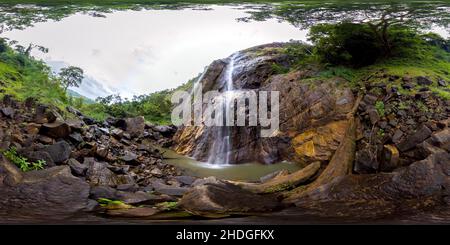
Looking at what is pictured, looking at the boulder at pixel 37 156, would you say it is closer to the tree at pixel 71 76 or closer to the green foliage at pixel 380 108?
the tree at pixel 71 76

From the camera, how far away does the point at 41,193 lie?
10.6ft

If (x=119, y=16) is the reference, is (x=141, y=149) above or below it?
below

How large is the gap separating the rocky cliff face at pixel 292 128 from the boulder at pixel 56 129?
3.14 ft

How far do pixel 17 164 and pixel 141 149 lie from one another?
1.04 m

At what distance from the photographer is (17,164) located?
3.35 meters

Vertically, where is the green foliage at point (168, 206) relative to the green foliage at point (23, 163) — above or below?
below

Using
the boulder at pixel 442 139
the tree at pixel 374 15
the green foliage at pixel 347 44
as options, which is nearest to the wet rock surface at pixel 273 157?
the boulder at pixel 442 139

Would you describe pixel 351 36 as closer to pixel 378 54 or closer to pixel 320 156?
pixel 378 54

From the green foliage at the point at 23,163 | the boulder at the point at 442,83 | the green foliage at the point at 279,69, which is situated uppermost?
the green foliage at the point at 279,69

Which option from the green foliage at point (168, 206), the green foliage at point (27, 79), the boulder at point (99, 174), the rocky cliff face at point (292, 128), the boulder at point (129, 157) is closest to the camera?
the green foliage at point (168, 206)

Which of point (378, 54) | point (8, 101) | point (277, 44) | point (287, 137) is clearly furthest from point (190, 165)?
point (378, 54)

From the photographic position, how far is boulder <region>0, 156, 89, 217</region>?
10.5 ft

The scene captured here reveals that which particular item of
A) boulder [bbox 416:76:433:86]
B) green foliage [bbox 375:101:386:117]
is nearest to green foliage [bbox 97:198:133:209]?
A: green foliage [bbox 375:101:386:117]

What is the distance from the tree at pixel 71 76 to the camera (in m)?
3.77
